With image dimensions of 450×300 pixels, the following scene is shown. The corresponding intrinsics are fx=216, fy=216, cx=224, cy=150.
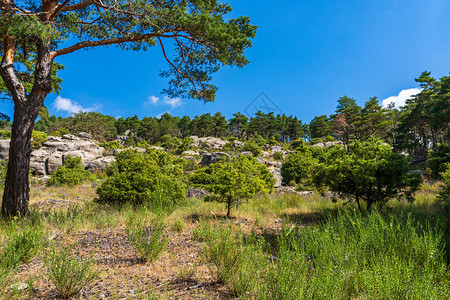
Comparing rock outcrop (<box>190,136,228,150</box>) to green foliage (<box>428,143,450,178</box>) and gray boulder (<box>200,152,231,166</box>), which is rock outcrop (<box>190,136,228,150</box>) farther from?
green foliage (<box>428,143,450,178</box>)

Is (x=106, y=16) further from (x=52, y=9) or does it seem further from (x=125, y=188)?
(x=125, y=188)

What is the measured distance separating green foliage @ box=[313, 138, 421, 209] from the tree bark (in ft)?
24.7

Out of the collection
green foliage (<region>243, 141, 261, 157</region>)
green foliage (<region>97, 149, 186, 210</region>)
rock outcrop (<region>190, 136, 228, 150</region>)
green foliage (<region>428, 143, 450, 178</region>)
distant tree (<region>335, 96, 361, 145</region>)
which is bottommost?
green foliage (<region>97, 149, 186, 210</region>)

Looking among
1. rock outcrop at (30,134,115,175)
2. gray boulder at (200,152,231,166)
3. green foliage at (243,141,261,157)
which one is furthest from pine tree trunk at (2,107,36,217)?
green foliage at (243,141,261,157)

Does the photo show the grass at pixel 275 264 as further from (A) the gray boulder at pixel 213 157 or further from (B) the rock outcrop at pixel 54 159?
(B) the rock outcrop at pixel 54 159

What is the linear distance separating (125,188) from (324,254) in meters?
6.28

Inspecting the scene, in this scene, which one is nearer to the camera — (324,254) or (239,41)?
(324,254)

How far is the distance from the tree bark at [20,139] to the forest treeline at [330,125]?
73.5 ft

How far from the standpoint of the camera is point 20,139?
4770mm

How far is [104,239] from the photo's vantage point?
12.7 feet

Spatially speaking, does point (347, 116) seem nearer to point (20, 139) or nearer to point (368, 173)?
point (368, 173)

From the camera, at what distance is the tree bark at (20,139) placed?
4.71 meters

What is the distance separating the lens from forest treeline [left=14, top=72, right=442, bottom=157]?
28.3 meters

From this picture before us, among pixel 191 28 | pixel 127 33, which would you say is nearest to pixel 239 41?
pixel 191 28
